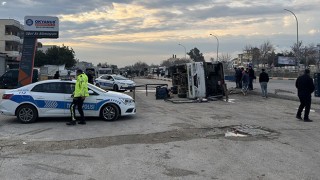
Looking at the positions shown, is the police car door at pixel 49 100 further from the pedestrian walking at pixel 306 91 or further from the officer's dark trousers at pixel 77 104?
the pedestrian walking at pixel 306 91

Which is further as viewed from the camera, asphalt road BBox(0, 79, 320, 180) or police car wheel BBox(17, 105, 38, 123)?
police car wheel BBox(17, 105, 38, 123)

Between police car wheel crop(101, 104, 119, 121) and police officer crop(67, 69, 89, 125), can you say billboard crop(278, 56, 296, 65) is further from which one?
police officer crop(67, 69, 89, 125)

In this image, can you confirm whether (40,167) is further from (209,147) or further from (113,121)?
(113,121)

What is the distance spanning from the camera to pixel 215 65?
23.2 m

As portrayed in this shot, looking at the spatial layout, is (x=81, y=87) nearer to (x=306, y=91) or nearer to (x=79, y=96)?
(x=79, y=96)

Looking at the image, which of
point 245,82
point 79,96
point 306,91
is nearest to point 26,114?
point 79,96

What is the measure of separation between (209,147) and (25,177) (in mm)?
4096

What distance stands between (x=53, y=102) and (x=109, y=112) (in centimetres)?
183

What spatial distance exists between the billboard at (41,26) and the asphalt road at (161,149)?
10.3 metres

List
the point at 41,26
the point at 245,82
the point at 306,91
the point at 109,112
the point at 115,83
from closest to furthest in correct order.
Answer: the point at 109,112
the point at 306,91
the point at 41,26
the point at 245,82
the point at 115,83

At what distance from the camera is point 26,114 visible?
497 inches

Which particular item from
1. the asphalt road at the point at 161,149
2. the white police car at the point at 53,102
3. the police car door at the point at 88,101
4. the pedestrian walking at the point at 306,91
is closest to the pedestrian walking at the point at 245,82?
the pedestrian walking at the point at 306,91

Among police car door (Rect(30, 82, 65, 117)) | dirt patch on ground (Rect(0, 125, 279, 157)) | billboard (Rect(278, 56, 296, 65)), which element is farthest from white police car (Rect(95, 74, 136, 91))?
billboard (Rect(278, 56, 296, 65))

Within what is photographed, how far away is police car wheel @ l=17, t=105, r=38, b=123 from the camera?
12.6 m
